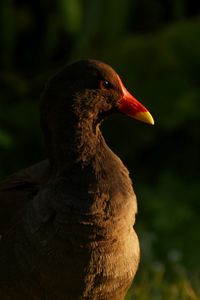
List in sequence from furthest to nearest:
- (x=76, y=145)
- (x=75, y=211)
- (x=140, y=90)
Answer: (x=140, y=90) → (x=76, y=145) → (x=75, y=211)

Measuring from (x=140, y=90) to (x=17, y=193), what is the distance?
2908mm

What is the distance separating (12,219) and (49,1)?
13.5 ft

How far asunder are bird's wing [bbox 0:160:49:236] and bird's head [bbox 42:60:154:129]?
312mm

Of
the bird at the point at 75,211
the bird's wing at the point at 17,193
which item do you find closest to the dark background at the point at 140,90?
the bird's wing at the point at 17,193

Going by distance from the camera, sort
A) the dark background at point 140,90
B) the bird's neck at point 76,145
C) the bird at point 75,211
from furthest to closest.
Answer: the dark background at point 140,90, the bird's neck at point 76,145, the bird at point 75,211

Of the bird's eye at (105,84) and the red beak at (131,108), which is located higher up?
the bird's eye at (105,84)

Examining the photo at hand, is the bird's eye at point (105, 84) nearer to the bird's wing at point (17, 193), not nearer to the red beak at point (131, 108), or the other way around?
the red beak at point (131, 108)

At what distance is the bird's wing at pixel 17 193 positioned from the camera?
4.05 metres

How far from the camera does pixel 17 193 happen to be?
412 centimetres

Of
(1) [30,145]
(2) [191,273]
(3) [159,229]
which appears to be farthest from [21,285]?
(1) [30,145]

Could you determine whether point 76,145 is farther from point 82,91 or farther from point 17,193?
point 17,193

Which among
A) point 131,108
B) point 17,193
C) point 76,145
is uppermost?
point 131,108

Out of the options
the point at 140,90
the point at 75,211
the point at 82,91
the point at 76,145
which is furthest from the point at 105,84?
the point at 140,90

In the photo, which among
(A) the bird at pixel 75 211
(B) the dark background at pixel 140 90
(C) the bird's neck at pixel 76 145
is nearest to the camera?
(A) the bird at pixel 75 211
